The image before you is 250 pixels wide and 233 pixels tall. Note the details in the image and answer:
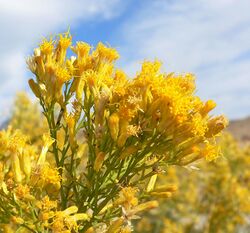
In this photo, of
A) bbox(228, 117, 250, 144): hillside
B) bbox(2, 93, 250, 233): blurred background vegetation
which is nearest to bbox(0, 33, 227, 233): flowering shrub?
bbox(2, 93, 250, 233): blurred background vegetation

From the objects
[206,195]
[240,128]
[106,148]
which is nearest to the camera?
[106,148]

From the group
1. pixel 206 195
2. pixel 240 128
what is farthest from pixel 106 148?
pixel 240 128

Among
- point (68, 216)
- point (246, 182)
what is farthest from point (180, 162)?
point (246, 182)

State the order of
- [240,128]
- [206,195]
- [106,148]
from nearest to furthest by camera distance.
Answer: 1. [106,148]
2. [206,195]
3. [240,128]

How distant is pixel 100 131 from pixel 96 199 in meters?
0.40

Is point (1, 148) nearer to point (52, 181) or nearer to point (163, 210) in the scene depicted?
point (52, 181)

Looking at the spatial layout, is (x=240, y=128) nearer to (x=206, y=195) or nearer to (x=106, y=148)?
(x=206, y=195)

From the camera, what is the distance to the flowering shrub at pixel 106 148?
2.79 metres

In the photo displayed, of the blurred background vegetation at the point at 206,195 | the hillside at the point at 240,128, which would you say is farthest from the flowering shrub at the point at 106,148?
the hillside at the point at 240,128

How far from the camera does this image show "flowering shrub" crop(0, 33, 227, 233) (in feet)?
9.16

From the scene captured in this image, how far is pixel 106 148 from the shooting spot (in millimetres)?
2891

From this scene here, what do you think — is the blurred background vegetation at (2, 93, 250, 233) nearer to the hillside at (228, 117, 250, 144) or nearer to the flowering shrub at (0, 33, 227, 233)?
the flowering shrub at (0, 33, 227, 233)

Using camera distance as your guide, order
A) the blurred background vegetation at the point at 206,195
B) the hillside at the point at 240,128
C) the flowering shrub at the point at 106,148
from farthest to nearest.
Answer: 1. the hillside at the point at 240,128
2. the blurred background vegetation at the point at 206,195
3. the flowering shrub at the point at 106,148

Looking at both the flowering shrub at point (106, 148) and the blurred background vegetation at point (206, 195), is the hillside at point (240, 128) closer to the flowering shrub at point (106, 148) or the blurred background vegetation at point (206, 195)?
the blurred background vegetation at point (206, 195)
